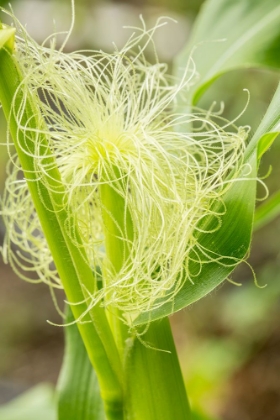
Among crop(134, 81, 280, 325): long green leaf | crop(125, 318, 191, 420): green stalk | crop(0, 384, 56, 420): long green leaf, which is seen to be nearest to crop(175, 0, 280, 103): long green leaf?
crop(134, 81, 280, 325): long green leaf

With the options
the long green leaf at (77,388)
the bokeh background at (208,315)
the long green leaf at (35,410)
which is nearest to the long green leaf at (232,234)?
the long green leaf at (77,388)

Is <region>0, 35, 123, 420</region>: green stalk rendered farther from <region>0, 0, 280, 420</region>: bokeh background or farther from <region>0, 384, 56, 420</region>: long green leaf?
<region>0, 0, 280, 420</region>: bokeh background

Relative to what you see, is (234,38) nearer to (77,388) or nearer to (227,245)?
(227,245)

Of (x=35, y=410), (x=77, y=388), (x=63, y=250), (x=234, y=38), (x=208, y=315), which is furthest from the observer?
(x=208, y=315)

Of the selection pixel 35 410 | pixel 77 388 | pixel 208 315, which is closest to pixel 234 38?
pixel 77 388

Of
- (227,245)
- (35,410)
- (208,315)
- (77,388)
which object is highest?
(227,245)

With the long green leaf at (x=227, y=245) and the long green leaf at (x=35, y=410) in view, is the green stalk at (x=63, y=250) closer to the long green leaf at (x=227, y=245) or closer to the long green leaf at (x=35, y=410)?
the long green leaf at (x=227, y=245)

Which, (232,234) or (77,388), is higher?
(232,234)
